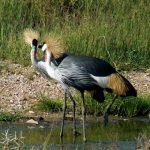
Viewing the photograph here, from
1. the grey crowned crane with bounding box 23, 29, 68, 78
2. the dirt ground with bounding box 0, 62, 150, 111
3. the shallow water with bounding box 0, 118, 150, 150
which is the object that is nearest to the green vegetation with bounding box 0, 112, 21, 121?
the shallow water with bounding box 0, 118, 150, 150

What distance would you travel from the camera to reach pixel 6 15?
13125 mm

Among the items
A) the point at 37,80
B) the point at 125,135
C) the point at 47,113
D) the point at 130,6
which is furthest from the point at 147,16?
the point at 125,135

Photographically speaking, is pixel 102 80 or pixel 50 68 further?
pixel 102 80

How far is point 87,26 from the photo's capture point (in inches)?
501

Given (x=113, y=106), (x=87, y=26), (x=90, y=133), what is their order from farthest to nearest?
1. (x=87, y=26)
2. (x=113, y=106)
3. (x=90, y=133)

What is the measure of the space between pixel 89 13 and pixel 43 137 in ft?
17.0

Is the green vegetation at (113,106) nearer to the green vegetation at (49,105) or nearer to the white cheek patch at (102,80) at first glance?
the green vegetation at (49,105)

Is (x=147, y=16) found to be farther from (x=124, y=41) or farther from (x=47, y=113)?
(x=47, y=113)

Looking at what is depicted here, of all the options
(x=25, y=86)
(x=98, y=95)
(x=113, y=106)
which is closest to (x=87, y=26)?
(x=25, y=86)

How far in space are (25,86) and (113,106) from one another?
158 centimetres

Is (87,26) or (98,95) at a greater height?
(87,26)

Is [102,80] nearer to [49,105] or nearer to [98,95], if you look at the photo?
[98,95]

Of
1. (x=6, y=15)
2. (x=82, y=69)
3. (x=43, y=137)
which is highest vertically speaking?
(x=6, y=15)

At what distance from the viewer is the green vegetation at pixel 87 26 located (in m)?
12.3
